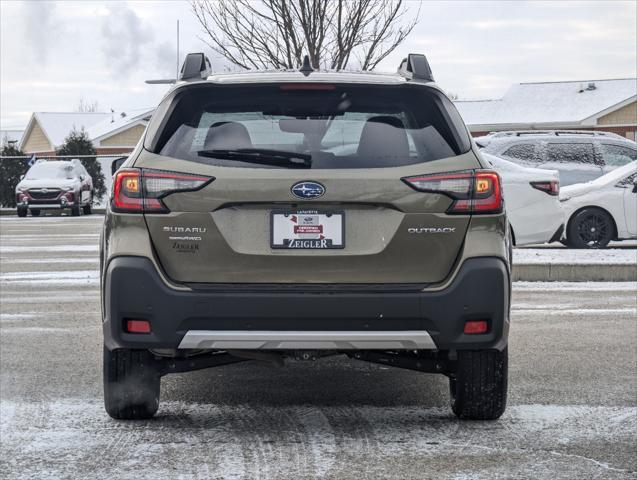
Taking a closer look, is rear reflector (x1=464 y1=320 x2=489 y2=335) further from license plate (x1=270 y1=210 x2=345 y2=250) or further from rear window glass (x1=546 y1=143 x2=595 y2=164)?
rear window glass (x1=546 y1=143 x2=595 y2=164)

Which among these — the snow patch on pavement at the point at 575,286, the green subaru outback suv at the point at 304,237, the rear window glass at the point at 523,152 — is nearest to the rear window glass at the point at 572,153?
the rear window glass at the point at 523,152

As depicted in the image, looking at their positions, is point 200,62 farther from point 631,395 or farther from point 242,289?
point 631,395

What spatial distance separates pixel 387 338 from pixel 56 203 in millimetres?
28085

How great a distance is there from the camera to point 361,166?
199 inches

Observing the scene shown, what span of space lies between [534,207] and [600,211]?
1.95m

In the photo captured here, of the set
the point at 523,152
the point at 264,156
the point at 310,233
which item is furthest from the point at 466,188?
the point at 523,152

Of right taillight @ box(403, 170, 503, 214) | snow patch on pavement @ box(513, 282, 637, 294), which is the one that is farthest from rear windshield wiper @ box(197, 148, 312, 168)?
snow patch on pavement @ box(513, 282, 637, 294)

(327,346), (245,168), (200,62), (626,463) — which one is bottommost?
(626,463)

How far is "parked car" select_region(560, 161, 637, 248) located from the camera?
16.1 meters

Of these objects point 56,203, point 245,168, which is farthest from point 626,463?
point 56,203

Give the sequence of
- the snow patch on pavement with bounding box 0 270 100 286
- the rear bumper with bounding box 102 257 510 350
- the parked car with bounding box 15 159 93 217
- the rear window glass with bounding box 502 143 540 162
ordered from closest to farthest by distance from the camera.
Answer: the rear bumper with bounding box 102 257 510 350 < the snow patch on pavement with bounding box 0 270 100 286 < the rear window glass with bounding box 502 143 540 162 < the parked car with bounding box 15 159 93 217

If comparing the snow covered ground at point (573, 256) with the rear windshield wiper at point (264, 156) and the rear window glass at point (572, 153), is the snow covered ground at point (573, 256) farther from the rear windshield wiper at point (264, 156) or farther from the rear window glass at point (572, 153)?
the rear windshield wiper at point (264, 156)

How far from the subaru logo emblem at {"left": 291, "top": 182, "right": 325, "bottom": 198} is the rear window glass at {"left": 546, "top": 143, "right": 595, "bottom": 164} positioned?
1447 cm

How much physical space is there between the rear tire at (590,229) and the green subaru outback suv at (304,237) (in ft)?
37.0
